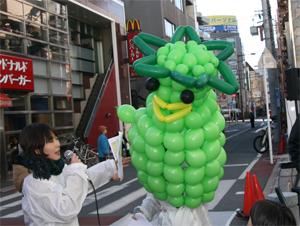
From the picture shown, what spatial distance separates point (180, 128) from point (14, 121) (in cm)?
1067

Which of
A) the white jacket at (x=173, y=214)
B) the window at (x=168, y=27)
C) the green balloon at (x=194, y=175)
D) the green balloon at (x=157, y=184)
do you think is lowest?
the white jacket at (x=173, y=214)

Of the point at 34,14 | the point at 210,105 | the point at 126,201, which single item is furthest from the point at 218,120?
the point at 34,14

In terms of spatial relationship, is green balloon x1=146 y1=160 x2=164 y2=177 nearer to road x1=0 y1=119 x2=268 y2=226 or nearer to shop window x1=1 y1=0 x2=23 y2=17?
road x1=0 y1=119 x2=268 y2=226

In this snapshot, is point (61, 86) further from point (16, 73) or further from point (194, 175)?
point (194, 175)

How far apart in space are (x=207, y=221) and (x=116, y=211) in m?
4.14

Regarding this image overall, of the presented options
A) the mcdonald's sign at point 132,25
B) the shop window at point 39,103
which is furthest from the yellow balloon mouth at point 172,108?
the mcdonald's sign at point 132,25

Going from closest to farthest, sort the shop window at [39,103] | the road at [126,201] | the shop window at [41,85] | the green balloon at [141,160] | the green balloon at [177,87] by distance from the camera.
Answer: the green balloon at [177,87] < the green balloon at [141,160] < the road at [126,201] < the shop window at [39,103] < the shop window at [41,85]

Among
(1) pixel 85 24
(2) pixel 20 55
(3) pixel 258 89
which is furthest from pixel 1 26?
(3) pixel 258 89

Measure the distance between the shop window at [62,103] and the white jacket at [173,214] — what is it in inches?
476

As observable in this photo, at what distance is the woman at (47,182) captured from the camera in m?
2.25

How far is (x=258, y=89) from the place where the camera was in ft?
397

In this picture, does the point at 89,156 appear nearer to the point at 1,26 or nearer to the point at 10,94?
the point at 10,94

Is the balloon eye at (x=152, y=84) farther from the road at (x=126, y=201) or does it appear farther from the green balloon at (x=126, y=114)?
the road at (x=126, y=201)

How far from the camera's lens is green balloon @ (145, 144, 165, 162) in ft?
9.50
